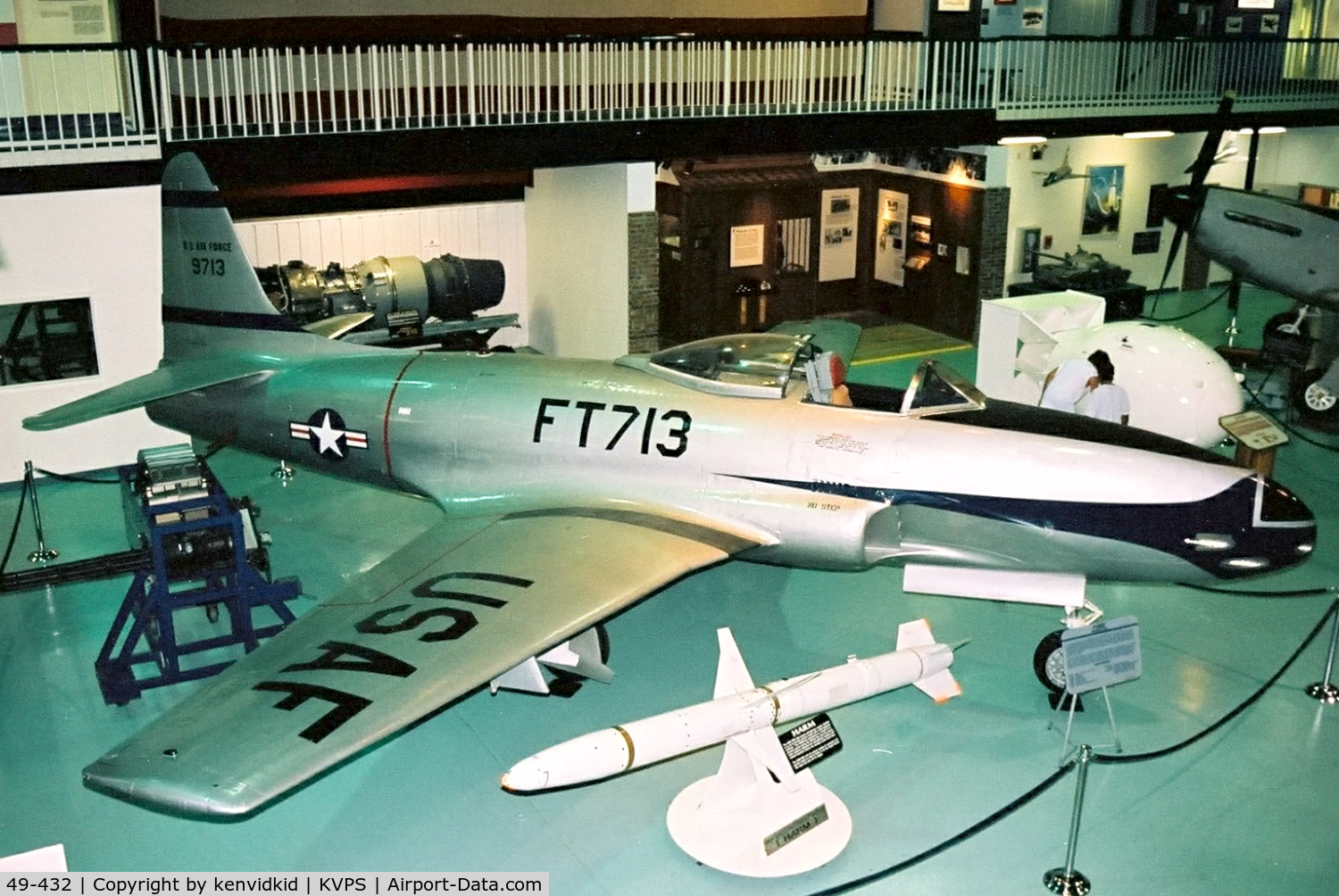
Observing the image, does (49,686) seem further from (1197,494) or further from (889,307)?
(889,307)

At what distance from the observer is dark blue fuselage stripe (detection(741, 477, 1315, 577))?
798 cm

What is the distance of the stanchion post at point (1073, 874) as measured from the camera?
666 centimetres

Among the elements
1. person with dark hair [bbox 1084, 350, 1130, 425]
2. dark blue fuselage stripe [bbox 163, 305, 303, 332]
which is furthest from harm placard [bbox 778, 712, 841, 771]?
dark blue fuselage stripe [bbox 163, 305, 303, 332]

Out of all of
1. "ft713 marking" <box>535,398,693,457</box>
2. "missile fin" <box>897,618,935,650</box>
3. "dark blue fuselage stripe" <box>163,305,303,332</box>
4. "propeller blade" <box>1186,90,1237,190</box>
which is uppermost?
"propeller blade" <box>1186,90,1237,190</box>

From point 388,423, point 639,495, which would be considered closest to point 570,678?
point 639,495

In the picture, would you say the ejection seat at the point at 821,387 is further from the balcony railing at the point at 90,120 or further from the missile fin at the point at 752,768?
the balcony railing at the point at 90,120

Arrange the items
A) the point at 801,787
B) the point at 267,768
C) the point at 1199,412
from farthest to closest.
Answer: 1. the point at 1199,412
2. the point at 801,787
3. the point at 267,768

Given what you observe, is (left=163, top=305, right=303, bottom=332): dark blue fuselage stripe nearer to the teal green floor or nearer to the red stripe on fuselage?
the red stripe on fuselage

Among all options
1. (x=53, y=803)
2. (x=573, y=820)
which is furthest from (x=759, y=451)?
(x=53, y=803)

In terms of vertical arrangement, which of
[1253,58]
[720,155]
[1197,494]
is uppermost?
[1253,58]

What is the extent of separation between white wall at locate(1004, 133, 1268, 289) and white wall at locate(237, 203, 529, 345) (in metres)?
7.57

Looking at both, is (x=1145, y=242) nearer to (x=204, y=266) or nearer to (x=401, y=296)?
(x=401, y=296)

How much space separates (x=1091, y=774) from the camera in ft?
25.7

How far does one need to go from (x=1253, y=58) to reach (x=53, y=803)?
66.6ft
